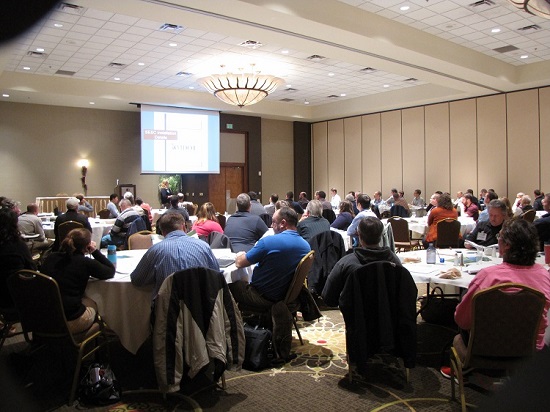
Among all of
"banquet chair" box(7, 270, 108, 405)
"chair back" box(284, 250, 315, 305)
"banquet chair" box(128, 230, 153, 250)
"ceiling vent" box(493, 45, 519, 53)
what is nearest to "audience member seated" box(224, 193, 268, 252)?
"banquet chair" box(128, 230, 153, 250)

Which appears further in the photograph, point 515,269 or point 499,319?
point 515,269

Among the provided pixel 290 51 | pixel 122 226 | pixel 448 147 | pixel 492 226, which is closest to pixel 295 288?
pixel 492 226

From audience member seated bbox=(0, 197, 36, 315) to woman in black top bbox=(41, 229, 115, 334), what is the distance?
0.52m

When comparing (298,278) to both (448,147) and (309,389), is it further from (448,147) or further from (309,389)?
(448,147)

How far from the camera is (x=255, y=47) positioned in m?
9.25

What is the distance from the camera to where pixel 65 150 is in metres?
13.6

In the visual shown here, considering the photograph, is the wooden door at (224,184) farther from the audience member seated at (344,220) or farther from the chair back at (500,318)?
the chair back at (500,318)

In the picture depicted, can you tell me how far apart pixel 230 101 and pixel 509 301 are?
9.15 metres

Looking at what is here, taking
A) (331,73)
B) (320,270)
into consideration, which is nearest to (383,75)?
(331,73)

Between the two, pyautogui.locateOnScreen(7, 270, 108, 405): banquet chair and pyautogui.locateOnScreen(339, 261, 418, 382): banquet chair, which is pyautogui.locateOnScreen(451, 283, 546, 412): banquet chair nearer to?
pyautogui.locateOnScreen(339, 261, 418, 382): banquet chair

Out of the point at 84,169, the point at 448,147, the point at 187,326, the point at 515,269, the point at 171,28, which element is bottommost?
the point at 187,326

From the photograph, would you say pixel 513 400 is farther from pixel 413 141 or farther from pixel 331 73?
pixel 413 141

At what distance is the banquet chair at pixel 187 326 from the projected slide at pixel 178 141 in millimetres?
10528

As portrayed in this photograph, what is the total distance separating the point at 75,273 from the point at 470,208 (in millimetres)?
7676
